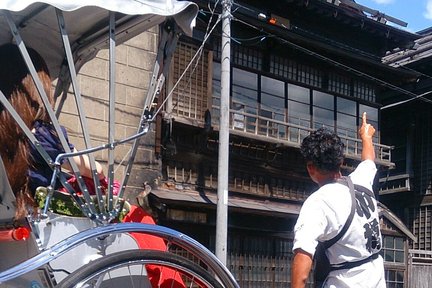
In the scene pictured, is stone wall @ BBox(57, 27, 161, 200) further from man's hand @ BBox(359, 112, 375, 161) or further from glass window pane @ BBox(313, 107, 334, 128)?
man's hand @ BBox(359, 112, 375, 161)

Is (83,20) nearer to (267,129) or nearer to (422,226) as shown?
(267,129)

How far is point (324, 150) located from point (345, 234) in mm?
443

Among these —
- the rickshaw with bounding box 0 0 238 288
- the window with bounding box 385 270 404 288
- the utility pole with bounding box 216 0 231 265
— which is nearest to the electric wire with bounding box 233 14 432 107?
the utility pole with bounding box 216 0 231 265

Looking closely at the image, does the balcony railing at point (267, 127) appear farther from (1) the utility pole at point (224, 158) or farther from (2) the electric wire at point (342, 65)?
(1) the utility pole at point (224, 158)

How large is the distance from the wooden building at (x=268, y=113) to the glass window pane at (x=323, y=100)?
0.02 metres

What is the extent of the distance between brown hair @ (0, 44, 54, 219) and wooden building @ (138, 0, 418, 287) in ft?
26.4

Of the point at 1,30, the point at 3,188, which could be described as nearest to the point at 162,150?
the point at 1,30

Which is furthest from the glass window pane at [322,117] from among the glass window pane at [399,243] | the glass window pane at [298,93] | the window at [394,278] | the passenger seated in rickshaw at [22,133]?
the passenger seated in rickshaw at [22,133]

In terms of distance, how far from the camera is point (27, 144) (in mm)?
3467

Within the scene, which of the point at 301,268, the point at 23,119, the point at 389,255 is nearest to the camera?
the point at 301,268

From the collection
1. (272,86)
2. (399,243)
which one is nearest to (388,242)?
(399,243)

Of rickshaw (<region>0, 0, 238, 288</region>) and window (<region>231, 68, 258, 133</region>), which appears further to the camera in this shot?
window (<region>231, 68, 258, 133</region>)

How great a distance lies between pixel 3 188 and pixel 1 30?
1.29 metres

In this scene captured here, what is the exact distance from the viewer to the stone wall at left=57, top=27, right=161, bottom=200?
32.1ft
